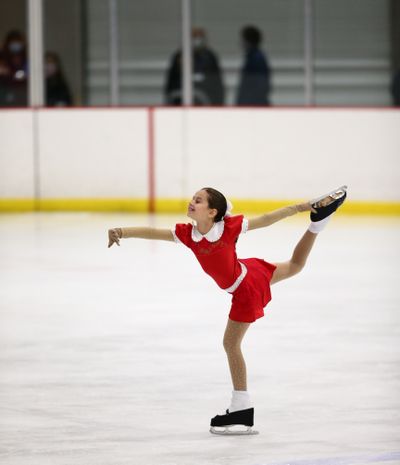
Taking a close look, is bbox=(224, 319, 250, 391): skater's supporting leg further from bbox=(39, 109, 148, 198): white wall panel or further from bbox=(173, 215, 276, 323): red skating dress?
bbox=(39, 109, 148, 198): white wall panel

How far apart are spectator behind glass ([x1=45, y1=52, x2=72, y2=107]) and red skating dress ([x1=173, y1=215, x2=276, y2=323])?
37.0ft

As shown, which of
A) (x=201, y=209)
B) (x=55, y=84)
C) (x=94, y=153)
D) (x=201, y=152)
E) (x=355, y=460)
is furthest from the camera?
(x=55, y=84)

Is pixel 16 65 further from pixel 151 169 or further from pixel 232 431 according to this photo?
pixel 232 431

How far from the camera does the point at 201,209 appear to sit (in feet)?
18.5

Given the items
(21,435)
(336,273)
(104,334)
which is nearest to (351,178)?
(336,273)

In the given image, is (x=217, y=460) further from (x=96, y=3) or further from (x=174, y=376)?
(x=96, y=3)

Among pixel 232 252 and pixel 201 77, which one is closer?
pixel 232 252

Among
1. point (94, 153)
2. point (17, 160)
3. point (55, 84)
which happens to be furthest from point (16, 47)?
point (94, 153)

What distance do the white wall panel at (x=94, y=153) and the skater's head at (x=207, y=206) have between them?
419 inches

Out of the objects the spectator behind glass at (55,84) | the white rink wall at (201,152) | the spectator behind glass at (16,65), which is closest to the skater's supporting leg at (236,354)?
the white rink wall at (201,152)

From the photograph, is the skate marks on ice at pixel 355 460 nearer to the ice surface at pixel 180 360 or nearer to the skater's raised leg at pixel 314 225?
the ice surface at pixel 180 360

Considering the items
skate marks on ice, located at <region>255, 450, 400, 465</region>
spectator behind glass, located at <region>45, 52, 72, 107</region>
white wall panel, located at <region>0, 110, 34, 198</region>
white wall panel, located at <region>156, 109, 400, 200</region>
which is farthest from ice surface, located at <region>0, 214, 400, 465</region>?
spectator behind glass, located at <region>45, 52, 72, 107</region>

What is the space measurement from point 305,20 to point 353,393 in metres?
10.4

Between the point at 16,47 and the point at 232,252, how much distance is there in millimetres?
11608
